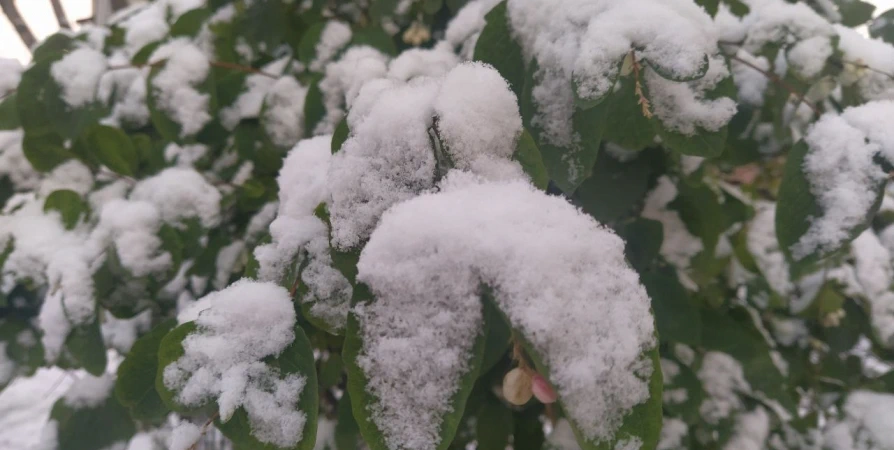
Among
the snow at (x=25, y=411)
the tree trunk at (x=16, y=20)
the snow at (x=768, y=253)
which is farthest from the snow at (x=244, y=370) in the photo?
→ the snow at (x=25, y=411)

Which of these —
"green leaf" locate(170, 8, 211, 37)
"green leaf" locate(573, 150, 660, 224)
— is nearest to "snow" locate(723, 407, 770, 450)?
"green leaf" locate(573, 150, 660, 224)

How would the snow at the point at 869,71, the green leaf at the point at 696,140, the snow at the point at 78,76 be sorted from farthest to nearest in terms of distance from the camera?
the snow at the point at 78,76, the snow at the point at 869,71, the green leaf at the point at 696,140

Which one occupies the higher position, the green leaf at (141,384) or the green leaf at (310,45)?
the green leaf at (310,45)

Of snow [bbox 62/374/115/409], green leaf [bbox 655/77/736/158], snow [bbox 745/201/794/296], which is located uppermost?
green leaf [bbox 655/77/736/158]

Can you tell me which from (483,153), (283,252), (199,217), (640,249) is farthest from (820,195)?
(199,217)

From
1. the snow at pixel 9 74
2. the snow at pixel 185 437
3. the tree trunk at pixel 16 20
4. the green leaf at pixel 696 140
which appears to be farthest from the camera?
the tree trunk at pixel 16 20

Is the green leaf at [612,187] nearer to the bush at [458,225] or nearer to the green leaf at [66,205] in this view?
the bush at [458,225]

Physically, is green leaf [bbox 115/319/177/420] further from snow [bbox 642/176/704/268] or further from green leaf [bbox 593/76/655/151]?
snow [bbox 642/176/704/268]

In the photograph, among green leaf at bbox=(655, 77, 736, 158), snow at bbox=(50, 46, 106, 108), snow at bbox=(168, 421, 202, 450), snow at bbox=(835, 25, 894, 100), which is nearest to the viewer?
snow at bbox=(168, 421, 202, 450)
